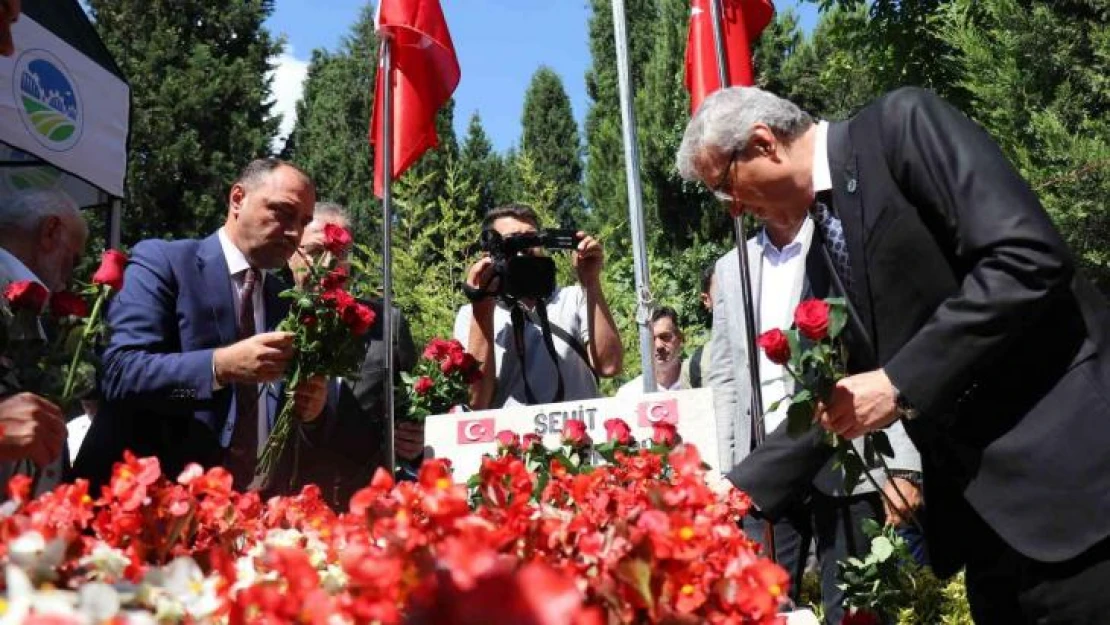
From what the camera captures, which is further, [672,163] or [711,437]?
[672,163]

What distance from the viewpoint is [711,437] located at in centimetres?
345

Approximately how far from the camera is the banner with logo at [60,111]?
7.14 m

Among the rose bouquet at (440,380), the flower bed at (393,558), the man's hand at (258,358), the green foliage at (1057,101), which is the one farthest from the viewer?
the green foliage at (1057,101)

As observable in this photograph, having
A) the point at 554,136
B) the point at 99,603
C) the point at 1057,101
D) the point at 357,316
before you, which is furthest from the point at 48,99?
the point at 554,136

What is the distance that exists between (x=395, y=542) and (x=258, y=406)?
236 centimetres

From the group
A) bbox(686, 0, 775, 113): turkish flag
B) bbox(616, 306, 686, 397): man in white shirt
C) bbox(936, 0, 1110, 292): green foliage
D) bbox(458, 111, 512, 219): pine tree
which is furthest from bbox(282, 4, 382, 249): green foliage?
bbox(686, 0, 775, 113): turkish flag

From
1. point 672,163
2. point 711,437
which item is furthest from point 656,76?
point 711,437

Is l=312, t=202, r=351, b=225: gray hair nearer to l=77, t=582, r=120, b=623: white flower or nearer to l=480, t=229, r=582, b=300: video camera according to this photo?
l=480, t=229, r=582, b=300: video camera

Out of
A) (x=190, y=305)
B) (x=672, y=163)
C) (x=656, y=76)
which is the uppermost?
(x=656, y=76)

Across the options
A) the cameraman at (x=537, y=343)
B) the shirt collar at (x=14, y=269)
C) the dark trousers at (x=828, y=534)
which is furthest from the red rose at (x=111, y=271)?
the dark trousers at (x=828, y=534)

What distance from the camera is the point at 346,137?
25.1 m

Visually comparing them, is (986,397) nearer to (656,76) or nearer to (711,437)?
(711,437)

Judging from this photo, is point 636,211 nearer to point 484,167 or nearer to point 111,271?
point 111,271

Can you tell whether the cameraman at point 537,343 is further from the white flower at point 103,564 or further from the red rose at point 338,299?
the white flower at point 103,564
